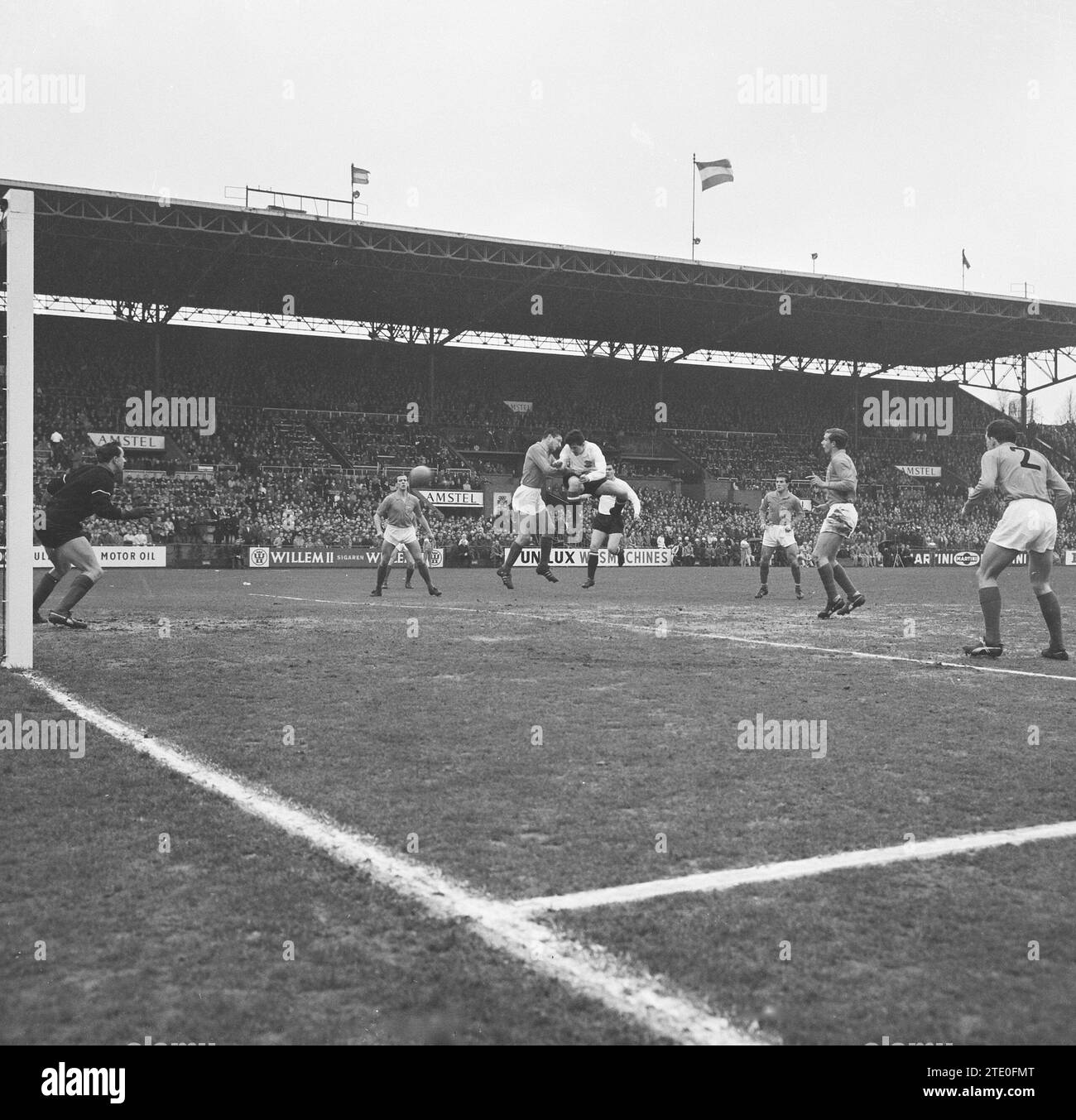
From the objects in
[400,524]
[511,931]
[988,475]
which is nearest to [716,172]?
[400,524]

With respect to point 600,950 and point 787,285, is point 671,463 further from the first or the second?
point 600,950

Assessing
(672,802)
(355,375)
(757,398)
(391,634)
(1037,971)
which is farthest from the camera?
(757,398)

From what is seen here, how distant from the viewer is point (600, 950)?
2.47 m

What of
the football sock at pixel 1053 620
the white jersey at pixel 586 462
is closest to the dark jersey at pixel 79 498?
the white jersey at pixel 586 462

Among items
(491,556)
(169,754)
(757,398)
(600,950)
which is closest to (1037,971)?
(600,950)

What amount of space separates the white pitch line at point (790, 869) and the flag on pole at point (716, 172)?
1565 inches

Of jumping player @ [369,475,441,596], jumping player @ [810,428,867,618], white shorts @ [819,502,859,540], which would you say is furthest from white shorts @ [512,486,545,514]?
white shorts @ [819,502,859,540]

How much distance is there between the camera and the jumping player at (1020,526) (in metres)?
8.55

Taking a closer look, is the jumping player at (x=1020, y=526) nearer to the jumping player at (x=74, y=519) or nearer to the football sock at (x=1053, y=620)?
the football sock at (x=1053, y=620)

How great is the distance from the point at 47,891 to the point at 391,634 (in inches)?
278

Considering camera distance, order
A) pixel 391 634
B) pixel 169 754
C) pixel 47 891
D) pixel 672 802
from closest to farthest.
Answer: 1. pixel 47 891
2. pixel 672 802
3. pixel 169 754
4. pixel 391 634

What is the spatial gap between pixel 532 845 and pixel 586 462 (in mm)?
10605

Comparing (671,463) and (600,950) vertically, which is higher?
(671,463)

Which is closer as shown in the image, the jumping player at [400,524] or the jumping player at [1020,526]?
the jumping player at [1020,526]
